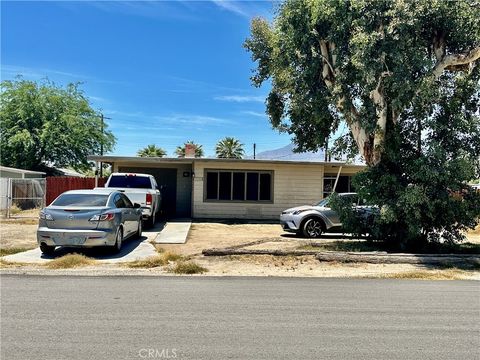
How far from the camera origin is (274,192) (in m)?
21.1

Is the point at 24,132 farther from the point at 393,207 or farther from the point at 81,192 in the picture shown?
the point at 393,207

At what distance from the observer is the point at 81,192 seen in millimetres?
11227

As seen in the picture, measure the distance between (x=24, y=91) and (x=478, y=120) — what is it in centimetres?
3098

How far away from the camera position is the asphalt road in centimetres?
443

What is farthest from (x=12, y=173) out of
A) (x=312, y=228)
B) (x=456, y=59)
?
(x=456, y=59)

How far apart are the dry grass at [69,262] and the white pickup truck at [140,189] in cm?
606

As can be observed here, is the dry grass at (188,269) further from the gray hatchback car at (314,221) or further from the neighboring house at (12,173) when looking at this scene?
the neighboring house at (12,173)

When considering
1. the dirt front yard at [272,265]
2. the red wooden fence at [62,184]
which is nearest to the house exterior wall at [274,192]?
the red wooden fence at [62,184]

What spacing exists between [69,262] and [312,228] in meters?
7.91

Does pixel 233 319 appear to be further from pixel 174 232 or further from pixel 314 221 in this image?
pixel 174 232

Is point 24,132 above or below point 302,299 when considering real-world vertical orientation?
above

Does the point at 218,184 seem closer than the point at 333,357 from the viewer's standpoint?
No

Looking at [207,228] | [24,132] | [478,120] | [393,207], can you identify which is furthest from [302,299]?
[24,132]

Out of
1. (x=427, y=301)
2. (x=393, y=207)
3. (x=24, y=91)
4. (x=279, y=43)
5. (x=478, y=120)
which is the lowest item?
(x=427, y=301)
